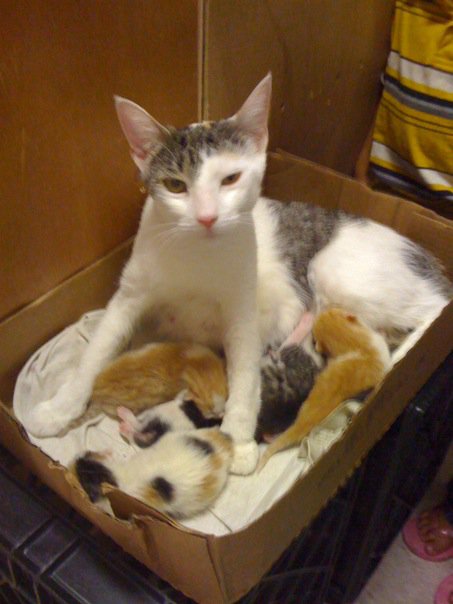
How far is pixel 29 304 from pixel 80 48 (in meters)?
0.49

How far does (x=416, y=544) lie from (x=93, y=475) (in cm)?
101

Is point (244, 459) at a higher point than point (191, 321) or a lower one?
lower

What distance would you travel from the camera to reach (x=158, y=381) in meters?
1.02

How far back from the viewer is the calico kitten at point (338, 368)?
3.24 ft

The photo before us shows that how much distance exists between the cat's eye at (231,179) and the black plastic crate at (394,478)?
20.2 inches

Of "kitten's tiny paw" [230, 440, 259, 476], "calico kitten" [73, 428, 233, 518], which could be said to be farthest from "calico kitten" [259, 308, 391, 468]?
"calico kitten" [73, 428, 233, 518]

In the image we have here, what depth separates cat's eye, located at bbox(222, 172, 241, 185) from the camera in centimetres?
84

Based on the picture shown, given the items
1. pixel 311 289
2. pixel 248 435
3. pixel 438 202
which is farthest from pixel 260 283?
pixel 438 202

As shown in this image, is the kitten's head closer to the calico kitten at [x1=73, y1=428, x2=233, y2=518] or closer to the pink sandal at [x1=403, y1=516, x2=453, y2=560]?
the calico kitten at [x1=73, y1=428, x2=233, y2=518]

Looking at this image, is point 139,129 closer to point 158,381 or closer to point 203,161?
point 203,161

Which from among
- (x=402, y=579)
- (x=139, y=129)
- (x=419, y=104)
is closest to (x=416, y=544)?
(x=402, y=579)

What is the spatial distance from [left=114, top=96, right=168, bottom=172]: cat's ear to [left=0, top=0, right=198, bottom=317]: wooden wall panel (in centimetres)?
15

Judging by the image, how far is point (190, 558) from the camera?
65 cm

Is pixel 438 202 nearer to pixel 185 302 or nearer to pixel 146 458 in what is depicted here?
pixel 185 302
